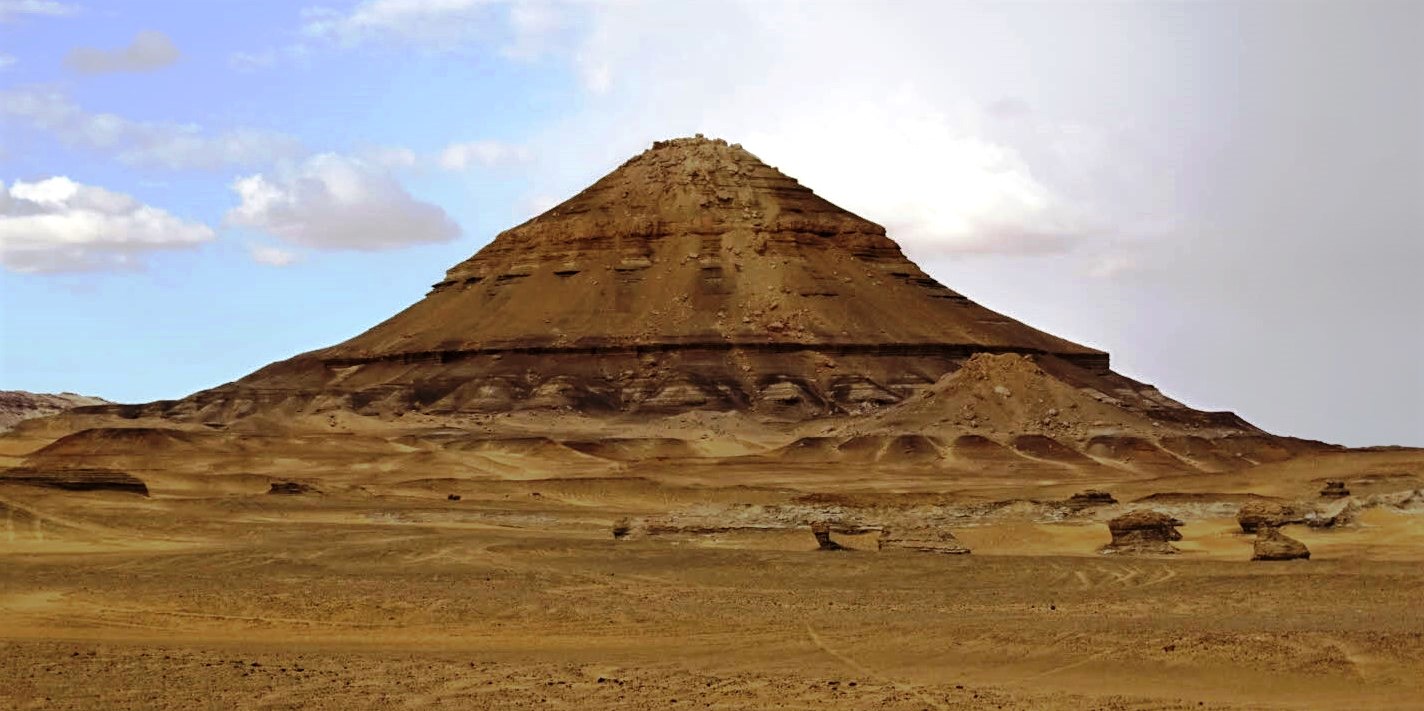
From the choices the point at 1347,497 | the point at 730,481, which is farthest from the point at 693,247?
the point at 1347,497

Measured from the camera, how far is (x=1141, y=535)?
38.3 m

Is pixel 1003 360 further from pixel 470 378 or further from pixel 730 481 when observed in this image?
pixel 470 378

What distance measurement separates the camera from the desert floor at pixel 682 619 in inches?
730

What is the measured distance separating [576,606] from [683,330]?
113 m

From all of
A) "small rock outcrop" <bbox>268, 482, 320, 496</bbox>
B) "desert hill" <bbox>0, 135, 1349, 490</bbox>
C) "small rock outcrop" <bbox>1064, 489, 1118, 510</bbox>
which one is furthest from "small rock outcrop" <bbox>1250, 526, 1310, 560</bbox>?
"desert hill" <bbox>0, 135, 1349, 490</bbox>

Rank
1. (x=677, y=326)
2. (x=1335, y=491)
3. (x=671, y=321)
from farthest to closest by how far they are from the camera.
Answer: (x=671, y=321)
(x=677, y=326)
(x=1335, y=491)

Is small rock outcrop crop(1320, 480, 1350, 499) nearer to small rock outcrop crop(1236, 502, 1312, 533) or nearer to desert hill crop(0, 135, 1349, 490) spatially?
small rock outcrop crop(1236, 502, 1312, 533)

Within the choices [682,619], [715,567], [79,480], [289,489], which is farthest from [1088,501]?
Result: [682,619]

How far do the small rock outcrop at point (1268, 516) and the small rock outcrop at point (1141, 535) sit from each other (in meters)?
3.94

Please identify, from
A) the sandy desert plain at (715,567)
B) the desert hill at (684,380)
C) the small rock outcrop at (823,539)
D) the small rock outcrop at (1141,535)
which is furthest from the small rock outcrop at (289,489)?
the small rock outcrop at (1141,535)

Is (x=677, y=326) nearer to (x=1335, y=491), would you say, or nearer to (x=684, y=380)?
(x=684, y=380)

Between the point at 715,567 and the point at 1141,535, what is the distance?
8.87 metres

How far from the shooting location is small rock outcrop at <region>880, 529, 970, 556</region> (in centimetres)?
3759

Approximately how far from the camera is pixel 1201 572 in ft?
107
